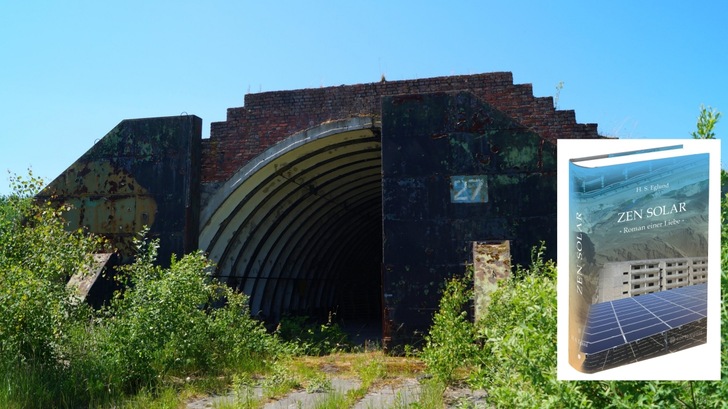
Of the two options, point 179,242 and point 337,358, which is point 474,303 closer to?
point 337,358

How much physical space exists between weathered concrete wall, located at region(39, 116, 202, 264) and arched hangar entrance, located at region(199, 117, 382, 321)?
23.0 inches

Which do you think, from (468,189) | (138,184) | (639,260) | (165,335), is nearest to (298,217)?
(138,184)

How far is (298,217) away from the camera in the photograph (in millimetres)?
13414

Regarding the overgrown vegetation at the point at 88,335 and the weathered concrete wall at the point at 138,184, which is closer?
the overgrown vegetation at the point at 88,335

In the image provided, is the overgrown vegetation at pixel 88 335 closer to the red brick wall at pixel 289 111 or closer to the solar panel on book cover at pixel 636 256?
the red brick wall at pixel 289 111

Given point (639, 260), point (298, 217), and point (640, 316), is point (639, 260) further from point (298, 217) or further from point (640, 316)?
point (298, 217)

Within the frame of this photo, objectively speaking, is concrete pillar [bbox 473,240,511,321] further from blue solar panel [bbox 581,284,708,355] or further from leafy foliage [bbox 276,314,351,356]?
blue solar panel [bbox 581,284,708,355]

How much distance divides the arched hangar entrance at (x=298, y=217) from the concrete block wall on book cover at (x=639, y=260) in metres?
7.89

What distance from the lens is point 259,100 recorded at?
1096 centimetres

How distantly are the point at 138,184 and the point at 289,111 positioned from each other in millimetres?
2980

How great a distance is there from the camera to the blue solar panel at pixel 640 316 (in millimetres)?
2215

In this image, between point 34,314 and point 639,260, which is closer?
point 639,260

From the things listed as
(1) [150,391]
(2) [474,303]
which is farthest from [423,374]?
(1) [150,391]

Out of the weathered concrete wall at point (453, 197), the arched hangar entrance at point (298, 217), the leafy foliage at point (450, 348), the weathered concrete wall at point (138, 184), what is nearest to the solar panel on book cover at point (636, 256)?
the leafy foliage at point (450, 348)
